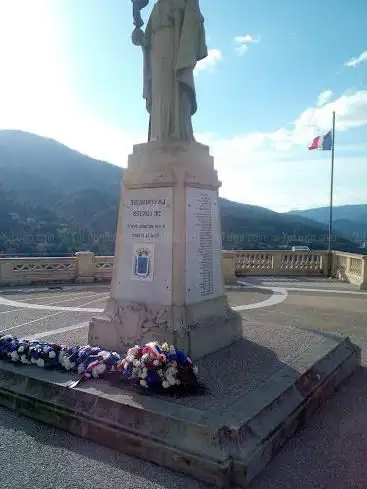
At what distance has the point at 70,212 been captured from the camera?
63.8 m

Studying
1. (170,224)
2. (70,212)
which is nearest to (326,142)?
(170,224)

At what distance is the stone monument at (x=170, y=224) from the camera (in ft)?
18.6

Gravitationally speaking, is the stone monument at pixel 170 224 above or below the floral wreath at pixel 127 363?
above

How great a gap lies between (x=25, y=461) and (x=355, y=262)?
52.4ft

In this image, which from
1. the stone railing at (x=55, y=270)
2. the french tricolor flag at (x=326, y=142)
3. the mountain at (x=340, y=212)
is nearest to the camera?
the stone railing at (x=55, y=270)

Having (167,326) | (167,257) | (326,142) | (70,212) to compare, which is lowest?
(167,326)

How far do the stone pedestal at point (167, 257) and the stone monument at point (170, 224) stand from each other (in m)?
0.01

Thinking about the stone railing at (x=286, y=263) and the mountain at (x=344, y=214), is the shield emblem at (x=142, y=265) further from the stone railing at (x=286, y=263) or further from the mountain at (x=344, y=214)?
the mountain at (x=344, y=214)

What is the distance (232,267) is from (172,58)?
11.3m

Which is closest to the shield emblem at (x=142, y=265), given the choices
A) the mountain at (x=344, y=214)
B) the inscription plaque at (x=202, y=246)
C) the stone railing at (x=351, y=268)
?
the inscription plaque at (x=202, y=246)

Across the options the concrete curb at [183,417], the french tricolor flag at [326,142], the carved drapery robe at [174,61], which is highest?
the french tricolor flag at [326,142]

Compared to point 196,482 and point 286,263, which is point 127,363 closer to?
point 196,482

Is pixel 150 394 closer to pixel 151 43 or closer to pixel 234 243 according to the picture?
pixel 151 43

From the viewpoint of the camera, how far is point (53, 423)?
4.31 metres
